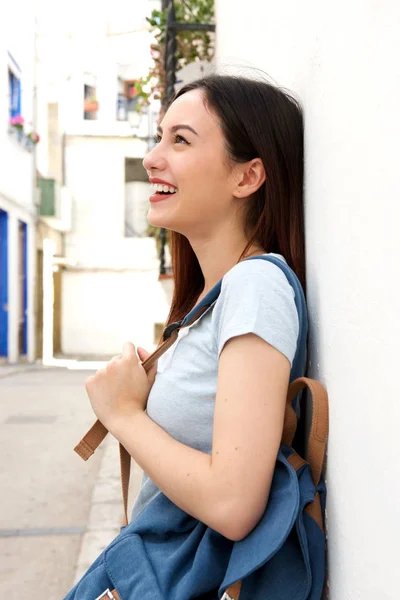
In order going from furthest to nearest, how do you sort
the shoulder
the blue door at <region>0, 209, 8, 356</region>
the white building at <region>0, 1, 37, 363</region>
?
1. the blue door at <region>0, 209, 8, 356</region>
2. the white building at <region>0, 1, 37, 363</region>
3. the shoulder

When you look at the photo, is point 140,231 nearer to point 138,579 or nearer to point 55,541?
point 55,541

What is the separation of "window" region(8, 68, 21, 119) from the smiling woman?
39.9ft

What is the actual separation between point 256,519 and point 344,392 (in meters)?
0.22

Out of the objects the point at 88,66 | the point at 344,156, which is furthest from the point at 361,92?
the point at 88,66

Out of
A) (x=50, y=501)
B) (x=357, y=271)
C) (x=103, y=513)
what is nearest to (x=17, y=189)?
(x=50, y=501)

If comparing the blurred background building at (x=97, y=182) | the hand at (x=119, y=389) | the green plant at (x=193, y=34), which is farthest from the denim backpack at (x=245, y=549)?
the blurred background building at (x=97, y=182)

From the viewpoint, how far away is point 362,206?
76cm

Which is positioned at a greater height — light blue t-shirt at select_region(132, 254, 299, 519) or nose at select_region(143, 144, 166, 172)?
nose at select_region(143, 144, 166, 172)

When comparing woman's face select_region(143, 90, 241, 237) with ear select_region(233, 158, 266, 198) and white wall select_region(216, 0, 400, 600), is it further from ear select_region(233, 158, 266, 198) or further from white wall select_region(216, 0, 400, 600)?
white wall select_region(216, 0, 400, 600)

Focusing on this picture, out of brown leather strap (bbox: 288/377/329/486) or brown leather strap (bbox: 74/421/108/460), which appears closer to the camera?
brown leather strap (bbox: 288/377/329/486)

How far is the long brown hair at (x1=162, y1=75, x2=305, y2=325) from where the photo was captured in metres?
1.31

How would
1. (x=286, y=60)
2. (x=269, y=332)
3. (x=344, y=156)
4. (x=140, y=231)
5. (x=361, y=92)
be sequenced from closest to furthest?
(x=361, y=92) → (x=344, y=156) → (x=269, y=332) → (x=286, y=60) → (x=140, y=231)

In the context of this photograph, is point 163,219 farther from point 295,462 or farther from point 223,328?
point 295,462

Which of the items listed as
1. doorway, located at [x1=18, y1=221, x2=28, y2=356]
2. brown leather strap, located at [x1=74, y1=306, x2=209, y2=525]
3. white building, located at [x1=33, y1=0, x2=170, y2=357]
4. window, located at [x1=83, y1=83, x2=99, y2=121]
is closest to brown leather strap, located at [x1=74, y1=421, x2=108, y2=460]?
brown leather strap, located at [x1=74, y1=306, x2=209, y2=525]
